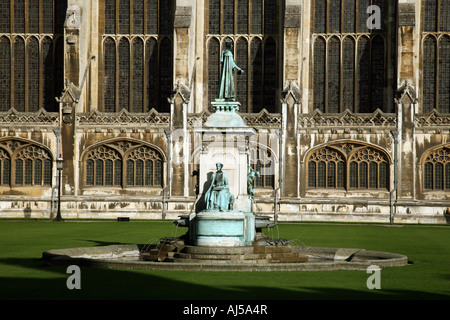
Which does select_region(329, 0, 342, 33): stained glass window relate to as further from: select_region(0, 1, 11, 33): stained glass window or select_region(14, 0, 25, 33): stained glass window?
select_region(0, 1, 11, 33): stained glass window

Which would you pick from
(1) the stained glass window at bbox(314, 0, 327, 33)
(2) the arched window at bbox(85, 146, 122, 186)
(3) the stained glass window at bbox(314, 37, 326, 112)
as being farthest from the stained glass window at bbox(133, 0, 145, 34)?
(3) the stained glass window at bbox(314, 37, 326, 112)

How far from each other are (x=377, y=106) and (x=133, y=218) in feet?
52.7

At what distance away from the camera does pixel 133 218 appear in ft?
154

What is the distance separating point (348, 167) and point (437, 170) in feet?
16.6

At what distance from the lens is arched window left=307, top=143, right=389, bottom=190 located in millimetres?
46938

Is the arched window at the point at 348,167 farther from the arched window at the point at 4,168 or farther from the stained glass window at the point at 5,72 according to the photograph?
the stained glass window at the point at 5,72

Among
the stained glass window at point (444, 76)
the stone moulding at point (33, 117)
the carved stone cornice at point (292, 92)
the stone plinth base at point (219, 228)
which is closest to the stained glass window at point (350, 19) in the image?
the stained glass window at point (444, 76)

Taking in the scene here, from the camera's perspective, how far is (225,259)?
18734 millimetres

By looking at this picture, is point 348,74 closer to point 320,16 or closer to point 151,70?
point 320,16

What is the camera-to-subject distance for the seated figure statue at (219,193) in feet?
65.1

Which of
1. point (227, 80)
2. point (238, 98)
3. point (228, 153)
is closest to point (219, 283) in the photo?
point (228, 153)
